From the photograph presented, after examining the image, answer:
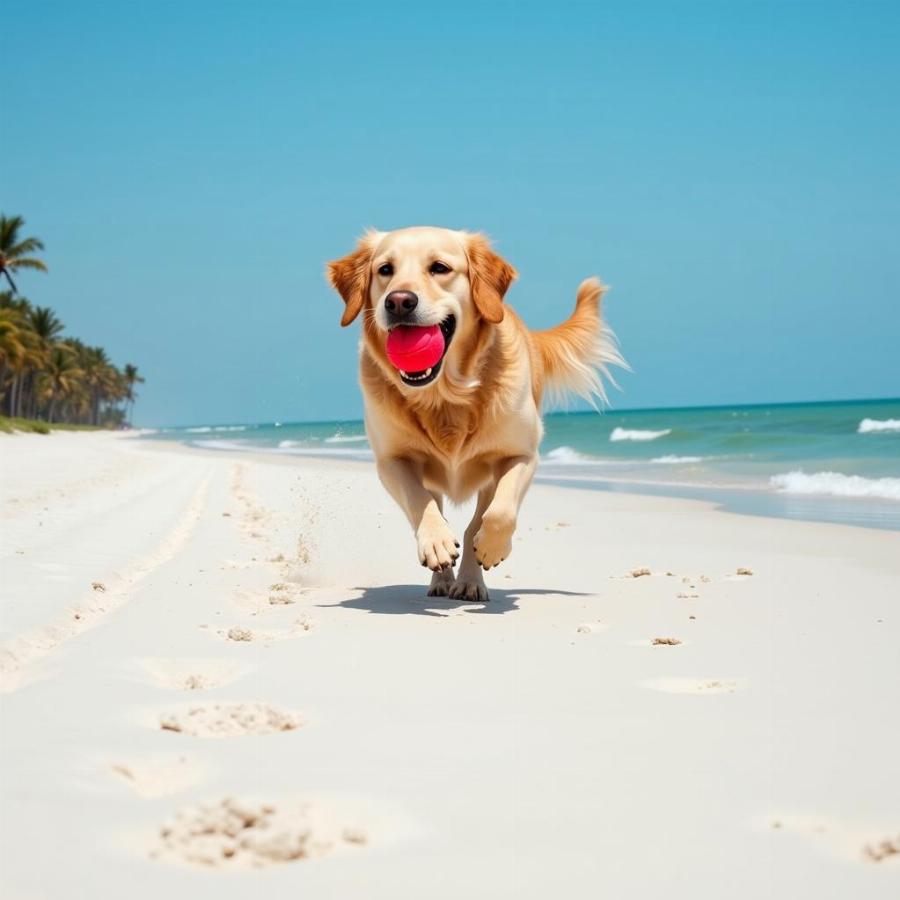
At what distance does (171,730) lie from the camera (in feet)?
8.43

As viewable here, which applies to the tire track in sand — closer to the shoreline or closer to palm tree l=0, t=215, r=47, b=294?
the shoreline

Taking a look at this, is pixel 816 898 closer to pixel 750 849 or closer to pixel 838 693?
pixel 750 849

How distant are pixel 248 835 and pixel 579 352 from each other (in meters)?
5.61

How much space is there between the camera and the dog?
4.87 metres

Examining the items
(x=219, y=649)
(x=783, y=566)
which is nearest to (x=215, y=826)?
(x=219, y=649)

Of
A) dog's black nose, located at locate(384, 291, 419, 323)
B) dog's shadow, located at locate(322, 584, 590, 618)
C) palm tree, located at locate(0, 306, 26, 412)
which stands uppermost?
palm tree, located at locate(0, 306, 26, 412)

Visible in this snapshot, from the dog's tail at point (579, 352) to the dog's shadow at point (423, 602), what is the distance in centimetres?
180

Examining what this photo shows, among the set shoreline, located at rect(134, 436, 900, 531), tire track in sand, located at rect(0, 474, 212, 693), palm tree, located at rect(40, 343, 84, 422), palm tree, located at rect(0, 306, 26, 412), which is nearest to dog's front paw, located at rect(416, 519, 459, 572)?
tire track in sand, located at rect(0, 474, 212, 693)

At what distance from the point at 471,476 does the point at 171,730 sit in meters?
3.05

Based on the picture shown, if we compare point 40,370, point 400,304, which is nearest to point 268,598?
point 400,304

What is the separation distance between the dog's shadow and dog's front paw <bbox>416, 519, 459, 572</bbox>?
230mm

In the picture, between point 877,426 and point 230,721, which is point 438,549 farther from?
point 877,426

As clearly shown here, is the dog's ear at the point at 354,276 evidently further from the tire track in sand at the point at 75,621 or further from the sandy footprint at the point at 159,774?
the sandy footprint at the point at 159,774

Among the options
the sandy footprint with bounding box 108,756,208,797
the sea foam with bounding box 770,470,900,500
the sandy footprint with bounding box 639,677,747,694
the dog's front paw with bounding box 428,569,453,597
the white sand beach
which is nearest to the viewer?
the white sand beach
